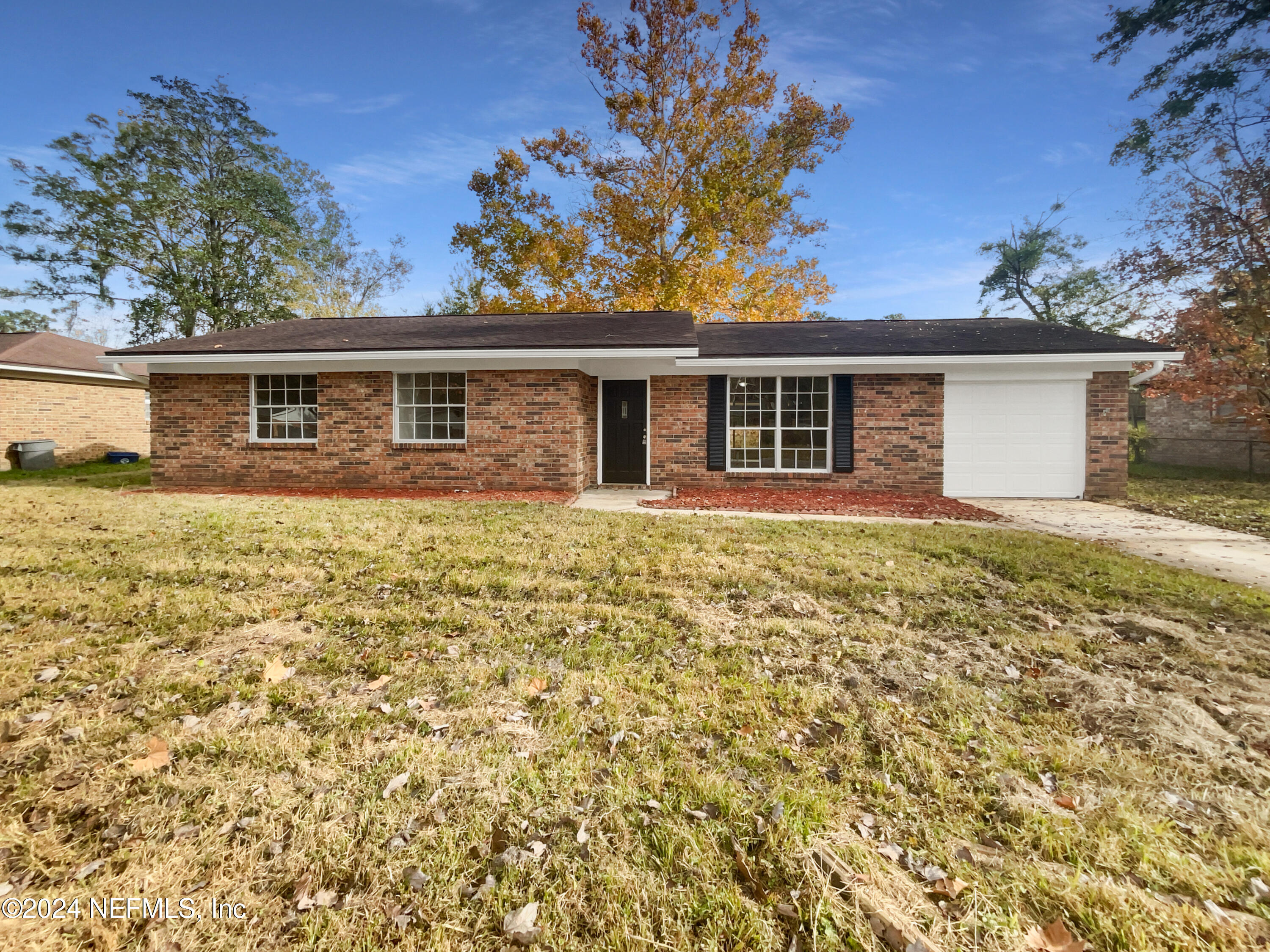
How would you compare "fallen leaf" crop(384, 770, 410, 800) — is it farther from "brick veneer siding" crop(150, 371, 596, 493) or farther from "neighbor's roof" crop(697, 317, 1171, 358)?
"neighbor's roof" crop(697, 317, 1171, 358)

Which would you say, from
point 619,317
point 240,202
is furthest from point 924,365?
point 240,202

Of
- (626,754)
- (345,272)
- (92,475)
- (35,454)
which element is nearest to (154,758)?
(626,754)

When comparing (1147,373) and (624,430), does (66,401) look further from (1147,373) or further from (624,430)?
(1147,373)

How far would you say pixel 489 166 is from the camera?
21031 mm

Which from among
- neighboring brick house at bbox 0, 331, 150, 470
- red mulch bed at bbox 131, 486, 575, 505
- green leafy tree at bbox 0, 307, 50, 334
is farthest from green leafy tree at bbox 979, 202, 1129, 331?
green leafy tree at bbox 0, 307, 50, 334

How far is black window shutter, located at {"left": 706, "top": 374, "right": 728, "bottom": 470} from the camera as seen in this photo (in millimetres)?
12258

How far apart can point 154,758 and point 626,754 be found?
2127 mm

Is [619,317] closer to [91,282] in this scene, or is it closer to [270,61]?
[270,61]

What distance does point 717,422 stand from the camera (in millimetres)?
12305

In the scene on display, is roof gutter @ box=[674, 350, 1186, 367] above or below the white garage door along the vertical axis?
above

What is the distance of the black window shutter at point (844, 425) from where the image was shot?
11.8 meters

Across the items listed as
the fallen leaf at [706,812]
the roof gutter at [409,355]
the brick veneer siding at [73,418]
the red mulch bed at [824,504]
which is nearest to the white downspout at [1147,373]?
the roof gutter at [409,355]

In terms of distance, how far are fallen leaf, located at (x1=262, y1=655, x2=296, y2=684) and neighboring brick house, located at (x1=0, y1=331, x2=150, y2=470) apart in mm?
16021

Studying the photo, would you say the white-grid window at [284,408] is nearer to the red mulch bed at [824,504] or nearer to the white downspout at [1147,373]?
the white downspout at [1147,373]
